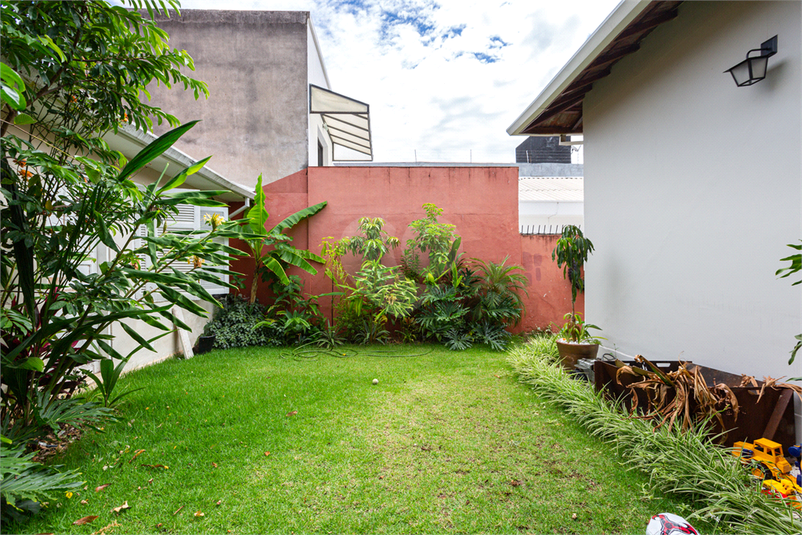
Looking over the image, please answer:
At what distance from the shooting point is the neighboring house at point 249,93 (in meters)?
9.00

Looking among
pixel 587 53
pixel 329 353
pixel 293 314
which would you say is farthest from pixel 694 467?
pixel 293 314

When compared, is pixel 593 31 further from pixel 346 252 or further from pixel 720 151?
pixel 346 252

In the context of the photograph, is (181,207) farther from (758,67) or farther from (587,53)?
(758,67)

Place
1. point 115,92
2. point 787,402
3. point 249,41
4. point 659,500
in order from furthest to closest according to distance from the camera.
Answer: point 249,41 < point 115,92 < point 787,402 < point 659,500

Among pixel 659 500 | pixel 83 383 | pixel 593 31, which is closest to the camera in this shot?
pixel 659 500

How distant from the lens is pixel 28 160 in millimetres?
2102

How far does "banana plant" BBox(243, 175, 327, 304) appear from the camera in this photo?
23.1 ft

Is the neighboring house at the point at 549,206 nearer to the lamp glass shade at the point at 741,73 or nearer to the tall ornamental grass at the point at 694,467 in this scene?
the lamp glass shade at the point at 741,73

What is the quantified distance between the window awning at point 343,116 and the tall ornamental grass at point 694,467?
280 inches

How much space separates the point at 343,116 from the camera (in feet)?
31.6

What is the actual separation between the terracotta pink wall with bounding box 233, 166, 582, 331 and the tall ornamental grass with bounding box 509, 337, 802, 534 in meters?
4.74

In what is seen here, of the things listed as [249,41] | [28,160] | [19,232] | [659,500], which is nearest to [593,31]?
[659,500]

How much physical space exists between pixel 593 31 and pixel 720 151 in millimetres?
1590

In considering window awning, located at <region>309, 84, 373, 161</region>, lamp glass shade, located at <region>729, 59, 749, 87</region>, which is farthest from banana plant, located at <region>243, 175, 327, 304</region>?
lamp glass shade, located at <region>729, 59, 749, 87</region>
